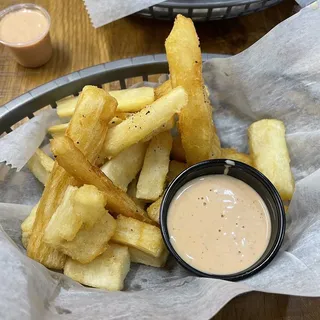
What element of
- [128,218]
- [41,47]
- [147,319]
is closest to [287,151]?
[128,218]

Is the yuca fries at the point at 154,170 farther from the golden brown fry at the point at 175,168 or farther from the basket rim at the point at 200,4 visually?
the basket rim at the point at 200,4

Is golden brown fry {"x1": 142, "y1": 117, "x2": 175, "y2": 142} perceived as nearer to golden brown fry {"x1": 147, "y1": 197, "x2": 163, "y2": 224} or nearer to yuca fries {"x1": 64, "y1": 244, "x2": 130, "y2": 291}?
golden brown fry {"x1": 147, "y1": 197, "x2": 163, "y2": 224}

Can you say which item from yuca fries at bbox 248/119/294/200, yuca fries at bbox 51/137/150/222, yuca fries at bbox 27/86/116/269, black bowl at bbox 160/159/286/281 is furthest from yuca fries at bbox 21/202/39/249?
yuca fries at bbox 248/119/294/200

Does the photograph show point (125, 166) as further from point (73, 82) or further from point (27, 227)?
point (73, 82)

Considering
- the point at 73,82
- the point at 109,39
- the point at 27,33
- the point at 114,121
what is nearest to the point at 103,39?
the point at 109,39

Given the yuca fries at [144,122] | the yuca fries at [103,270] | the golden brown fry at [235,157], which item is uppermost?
the yuca fries at [144,122]

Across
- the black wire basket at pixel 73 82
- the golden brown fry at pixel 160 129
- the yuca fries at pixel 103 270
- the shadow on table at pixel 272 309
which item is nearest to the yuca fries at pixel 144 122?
the golden brown fry at pixel 160 129
